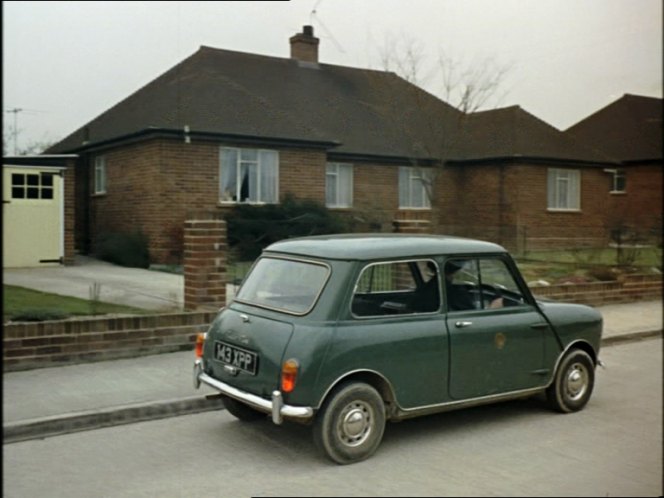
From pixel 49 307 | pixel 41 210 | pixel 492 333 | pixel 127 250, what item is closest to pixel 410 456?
pixel 492 333

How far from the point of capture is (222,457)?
3898mm

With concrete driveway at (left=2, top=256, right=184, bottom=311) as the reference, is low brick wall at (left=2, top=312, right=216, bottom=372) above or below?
below

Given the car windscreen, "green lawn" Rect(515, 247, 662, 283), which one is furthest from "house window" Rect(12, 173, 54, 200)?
"green lawn" Rect(515, 247, 662, 283)

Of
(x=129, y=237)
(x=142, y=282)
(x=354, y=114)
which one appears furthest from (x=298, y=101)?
(x=129, y=237)

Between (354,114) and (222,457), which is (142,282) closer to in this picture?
(222,457)

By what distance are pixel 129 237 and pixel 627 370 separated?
8595 mm

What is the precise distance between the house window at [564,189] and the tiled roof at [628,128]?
2.53 feet

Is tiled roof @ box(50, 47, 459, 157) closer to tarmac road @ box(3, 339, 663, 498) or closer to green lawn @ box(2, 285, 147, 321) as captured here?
tarmac road @ box(3, 339, 663, 498)

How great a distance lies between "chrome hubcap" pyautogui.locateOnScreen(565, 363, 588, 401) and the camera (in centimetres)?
422

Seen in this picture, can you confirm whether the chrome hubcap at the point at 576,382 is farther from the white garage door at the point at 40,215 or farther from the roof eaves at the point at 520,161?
the white garage door at the point at 40,215

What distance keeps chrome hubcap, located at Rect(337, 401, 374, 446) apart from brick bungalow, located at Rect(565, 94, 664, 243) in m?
2.26

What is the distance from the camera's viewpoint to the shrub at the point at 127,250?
8781 mm

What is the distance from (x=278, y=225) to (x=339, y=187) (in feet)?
5.94

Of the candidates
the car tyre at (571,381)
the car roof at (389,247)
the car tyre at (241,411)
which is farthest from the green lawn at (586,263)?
the car tyre at (241,411)
